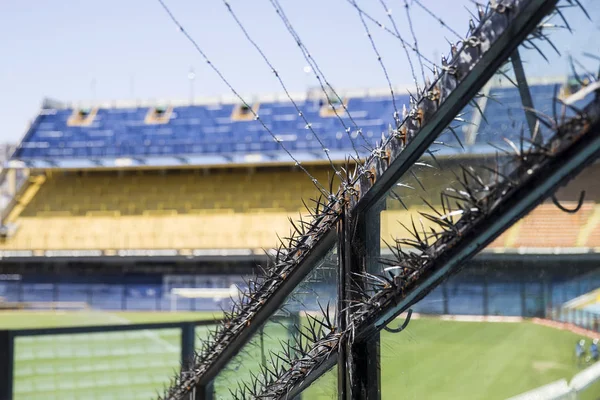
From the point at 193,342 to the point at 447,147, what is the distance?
3499mm

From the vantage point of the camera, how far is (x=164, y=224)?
→ 27.4 m

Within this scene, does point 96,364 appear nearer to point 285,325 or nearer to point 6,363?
point 6,363

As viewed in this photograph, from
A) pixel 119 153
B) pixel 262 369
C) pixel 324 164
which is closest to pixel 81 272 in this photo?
pixel 119 153

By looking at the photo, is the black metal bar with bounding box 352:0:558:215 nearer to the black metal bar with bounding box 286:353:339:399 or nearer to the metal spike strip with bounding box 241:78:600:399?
the metal spike strip with bounding box 241:78:600:399

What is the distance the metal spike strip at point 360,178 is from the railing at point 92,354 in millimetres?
1709

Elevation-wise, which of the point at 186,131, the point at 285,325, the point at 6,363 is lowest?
the point at 6,363

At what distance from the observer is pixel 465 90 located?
3.92 feet

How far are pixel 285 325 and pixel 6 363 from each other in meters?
3.01

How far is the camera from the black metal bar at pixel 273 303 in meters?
1.66

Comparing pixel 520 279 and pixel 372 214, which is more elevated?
pixel 372 214

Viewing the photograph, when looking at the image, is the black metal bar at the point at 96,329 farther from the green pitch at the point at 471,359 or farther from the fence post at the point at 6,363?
the green pitch at the point at 471,359

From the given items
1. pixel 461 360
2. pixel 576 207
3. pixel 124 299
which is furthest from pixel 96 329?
pixel 124 299

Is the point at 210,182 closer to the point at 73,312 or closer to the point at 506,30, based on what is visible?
the point at 73,312

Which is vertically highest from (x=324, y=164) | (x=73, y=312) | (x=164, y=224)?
(x=324, y=164)
